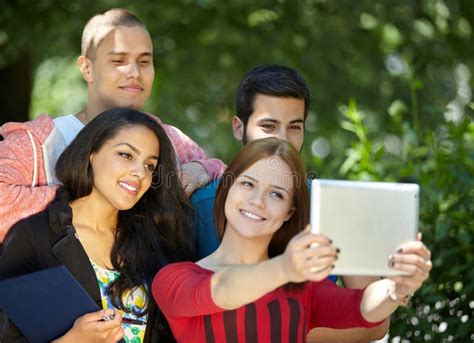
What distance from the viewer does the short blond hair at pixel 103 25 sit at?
12.6ft

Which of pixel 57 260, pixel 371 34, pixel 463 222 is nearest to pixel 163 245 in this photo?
pixel 57 260

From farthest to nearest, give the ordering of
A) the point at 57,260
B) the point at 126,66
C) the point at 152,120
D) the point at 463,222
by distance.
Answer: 1. the point at 463,222
2. the point at 126,66
3. the point at 152,120
4. the point at 57,260

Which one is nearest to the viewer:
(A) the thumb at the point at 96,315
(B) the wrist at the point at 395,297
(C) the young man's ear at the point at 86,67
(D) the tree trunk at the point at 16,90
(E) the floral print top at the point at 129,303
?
(B) the wrist at the point at 395,297

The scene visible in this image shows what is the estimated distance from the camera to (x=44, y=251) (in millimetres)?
3068

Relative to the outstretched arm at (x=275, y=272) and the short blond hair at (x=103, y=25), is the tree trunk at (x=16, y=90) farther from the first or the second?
the outstretched arm at (x=275, y=272)

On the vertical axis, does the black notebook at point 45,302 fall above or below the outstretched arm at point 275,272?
below

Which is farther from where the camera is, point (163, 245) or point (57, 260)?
point (163, 245)

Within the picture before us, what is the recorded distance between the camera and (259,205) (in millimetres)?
2795

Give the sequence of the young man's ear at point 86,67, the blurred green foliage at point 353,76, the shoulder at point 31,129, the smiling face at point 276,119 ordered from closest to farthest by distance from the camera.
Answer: the shoulder at point 31,129
the smiling face at point 276,119
the young man's ear at point 86,67
the blurred green foliage at point 353,76

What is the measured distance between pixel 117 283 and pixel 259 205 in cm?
64

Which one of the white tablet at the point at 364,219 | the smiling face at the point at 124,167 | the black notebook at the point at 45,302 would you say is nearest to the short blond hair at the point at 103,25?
the smiling face at the point at 124,167

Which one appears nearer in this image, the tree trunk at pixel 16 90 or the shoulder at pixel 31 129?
the shoulder at pixel 31 129

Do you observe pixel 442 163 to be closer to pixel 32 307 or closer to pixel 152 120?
pixel 152 120

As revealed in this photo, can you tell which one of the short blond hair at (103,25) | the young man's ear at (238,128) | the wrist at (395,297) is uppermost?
the short blond hair at (103,25)
